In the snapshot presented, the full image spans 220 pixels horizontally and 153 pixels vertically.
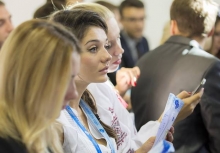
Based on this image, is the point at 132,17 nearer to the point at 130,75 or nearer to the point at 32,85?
the point at 130,75

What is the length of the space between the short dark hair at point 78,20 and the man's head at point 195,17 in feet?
2.81

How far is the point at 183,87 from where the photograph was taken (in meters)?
2.28

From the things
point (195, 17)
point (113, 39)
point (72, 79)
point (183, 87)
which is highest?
point (72, 79)

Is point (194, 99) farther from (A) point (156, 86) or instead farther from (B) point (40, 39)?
(B) point (40, 39)

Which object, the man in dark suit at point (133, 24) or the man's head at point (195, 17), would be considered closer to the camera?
the man's head at point (195, 17)

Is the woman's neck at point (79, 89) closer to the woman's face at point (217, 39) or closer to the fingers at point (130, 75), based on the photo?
the fingers at point (130, 75)

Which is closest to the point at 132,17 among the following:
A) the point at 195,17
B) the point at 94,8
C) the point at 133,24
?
the point at 133,24

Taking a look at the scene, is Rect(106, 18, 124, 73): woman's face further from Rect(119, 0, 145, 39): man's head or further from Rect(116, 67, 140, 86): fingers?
Rect(119, 0, 145, 39): man's head

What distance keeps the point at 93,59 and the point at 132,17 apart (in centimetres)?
304

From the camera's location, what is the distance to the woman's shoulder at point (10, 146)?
1152 millimetres

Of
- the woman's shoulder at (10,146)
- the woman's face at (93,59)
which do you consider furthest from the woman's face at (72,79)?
the woman's face at (93,59)

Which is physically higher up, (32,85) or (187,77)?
(32,85)

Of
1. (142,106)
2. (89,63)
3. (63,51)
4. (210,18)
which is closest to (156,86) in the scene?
(142,106)

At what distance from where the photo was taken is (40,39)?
126 centimetres
